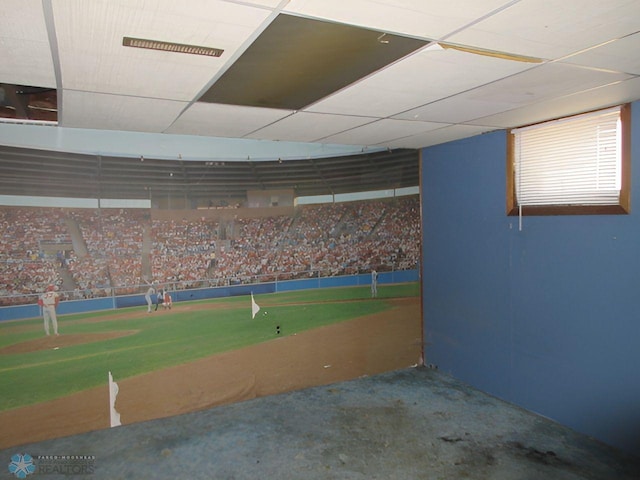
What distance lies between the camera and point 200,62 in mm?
2111

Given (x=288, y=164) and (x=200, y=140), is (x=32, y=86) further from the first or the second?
(x=288, y=164)

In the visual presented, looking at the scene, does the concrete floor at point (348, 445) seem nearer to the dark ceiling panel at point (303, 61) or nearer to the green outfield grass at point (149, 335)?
the green outfield grass at point (149, 335)

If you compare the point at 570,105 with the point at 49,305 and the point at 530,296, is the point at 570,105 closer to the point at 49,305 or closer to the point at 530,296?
the point at 530,296

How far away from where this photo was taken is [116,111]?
9.78 ft

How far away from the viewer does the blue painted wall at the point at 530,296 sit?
316 centimetres

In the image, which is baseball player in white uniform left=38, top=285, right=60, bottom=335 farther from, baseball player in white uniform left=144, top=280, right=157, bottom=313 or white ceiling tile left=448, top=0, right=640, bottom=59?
white ceiling tile left=448, top=0, right=640, bottom=59

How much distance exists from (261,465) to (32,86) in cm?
296

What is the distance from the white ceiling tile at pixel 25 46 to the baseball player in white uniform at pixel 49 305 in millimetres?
1931

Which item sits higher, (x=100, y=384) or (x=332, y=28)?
(x=332, y=28)

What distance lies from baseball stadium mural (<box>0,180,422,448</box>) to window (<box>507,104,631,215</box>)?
1488mm

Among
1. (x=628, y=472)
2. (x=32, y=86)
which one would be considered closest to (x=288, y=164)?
(x=32, y=86)

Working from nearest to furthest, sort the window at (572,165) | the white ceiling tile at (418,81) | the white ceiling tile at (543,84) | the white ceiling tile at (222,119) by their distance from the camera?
1. the white ceiling tile at (418,81)
2. the white ceiling tile at (543,84)
3. the white ceiling tile at (222,119)
4. the window at (572,165)

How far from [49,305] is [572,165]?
4.57m

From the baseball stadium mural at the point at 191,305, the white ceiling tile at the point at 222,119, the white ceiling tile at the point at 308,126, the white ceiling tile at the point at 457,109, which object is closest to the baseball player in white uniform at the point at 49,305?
the baseball stadium mural at the point at 191,305
